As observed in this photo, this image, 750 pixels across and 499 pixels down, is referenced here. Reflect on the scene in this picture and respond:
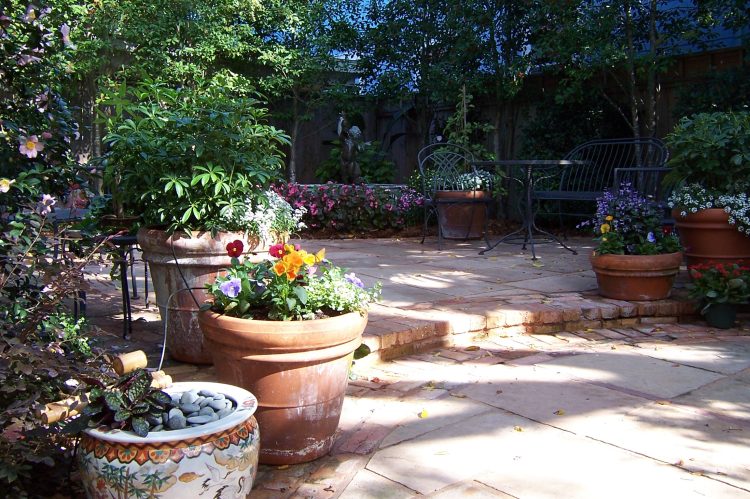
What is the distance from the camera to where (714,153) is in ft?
14.1

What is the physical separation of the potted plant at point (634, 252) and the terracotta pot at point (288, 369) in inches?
98.7

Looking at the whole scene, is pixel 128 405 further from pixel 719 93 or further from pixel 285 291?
pixel 719 93

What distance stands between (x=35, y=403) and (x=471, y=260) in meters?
4.26

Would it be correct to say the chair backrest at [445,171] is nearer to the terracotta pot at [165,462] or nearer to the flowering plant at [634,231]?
the flowering plant at [634,231]

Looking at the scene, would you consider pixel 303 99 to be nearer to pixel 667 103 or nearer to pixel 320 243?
pixel 320 243

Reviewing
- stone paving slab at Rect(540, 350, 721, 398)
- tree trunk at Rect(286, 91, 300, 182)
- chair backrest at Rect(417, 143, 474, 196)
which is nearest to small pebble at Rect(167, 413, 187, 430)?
stone paving slab at Rect(540, 350, 721, 398)

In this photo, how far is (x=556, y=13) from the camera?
23.7 ft

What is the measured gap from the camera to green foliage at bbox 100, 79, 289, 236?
2773 millimetres

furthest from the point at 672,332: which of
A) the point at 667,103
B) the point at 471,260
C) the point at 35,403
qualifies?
the point at 667,103

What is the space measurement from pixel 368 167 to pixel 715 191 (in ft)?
17.4

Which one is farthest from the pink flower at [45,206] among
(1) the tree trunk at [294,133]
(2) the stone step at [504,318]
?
(1) the tree trunk at [294,133]

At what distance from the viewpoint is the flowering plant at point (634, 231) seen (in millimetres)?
4273

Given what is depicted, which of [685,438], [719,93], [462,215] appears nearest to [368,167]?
[462,215]

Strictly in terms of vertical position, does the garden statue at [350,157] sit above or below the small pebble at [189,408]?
above
